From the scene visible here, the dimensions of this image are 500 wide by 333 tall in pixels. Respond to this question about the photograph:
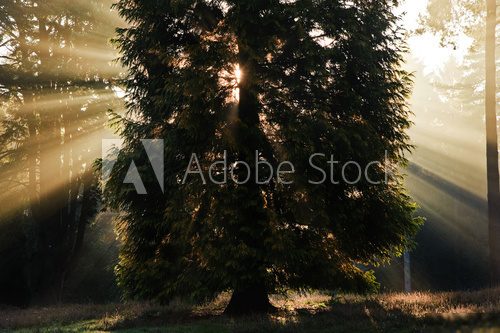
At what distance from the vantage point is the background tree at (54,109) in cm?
2102

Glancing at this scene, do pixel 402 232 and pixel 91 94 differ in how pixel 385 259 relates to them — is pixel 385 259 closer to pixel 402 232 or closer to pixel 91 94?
pixel 402 232

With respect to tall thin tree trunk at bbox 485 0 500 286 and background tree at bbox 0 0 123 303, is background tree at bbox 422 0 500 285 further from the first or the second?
background tree at bbox 0 0 123 303

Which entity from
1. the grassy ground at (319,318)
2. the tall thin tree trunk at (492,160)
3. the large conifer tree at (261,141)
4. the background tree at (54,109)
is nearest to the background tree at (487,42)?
the tall thin tree trunk at (492,160)

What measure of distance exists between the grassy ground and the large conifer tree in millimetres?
833

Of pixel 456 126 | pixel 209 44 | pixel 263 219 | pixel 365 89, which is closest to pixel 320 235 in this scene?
pixel 263 219

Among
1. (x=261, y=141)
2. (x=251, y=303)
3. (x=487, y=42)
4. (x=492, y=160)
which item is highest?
(x=487, y=42)

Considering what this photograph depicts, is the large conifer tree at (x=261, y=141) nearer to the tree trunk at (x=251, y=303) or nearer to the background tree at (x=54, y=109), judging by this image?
the tree trunk at (x=251, y=303)

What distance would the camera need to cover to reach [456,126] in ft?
168

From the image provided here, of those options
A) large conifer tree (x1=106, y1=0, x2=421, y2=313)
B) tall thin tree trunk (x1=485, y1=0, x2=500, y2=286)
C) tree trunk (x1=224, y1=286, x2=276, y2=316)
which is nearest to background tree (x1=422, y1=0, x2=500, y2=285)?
tall thin tree trunk (x1=485, y1=0, x2=500, y2=286)

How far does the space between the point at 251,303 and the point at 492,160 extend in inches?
388

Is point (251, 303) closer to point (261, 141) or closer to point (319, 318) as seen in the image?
point (319, 318)

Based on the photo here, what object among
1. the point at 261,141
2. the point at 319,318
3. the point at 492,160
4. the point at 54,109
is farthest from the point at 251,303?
the point at 54,109

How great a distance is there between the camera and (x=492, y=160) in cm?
1689

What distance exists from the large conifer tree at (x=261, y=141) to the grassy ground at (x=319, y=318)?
0.83m
